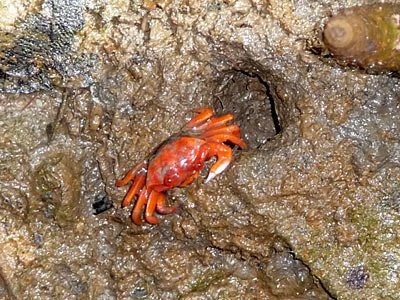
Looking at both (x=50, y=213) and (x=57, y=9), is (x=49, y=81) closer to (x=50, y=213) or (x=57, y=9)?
(x=57, y=9)

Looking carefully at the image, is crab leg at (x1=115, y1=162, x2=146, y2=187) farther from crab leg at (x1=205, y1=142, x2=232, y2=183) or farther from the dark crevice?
the dark crevice

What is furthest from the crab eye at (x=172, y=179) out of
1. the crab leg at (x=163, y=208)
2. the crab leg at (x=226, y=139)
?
the crab leg at (x=226, y=139)

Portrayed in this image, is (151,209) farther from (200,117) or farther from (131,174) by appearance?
(200,117)

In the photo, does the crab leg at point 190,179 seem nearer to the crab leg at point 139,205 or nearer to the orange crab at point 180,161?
the orange crab at point 180,161

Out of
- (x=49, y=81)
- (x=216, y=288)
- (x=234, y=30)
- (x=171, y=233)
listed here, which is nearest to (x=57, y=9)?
(x=49, y=81)

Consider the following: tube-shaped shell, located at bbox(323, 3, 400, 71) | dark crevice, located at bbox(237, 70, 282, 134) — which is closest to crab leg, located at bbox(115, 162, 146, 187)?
dark crevice, located at bbox(237, 70, 282, 134)

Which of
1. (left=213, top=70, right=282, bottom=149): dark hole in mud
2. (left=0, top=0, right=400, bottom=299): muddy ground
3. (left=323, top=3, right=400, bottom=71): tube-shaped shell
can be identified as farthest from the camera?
(left=213, top=70, right=282, bottom=149): dark hole in mud

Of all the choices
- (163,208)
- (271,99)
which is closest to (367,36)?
(271,99)
